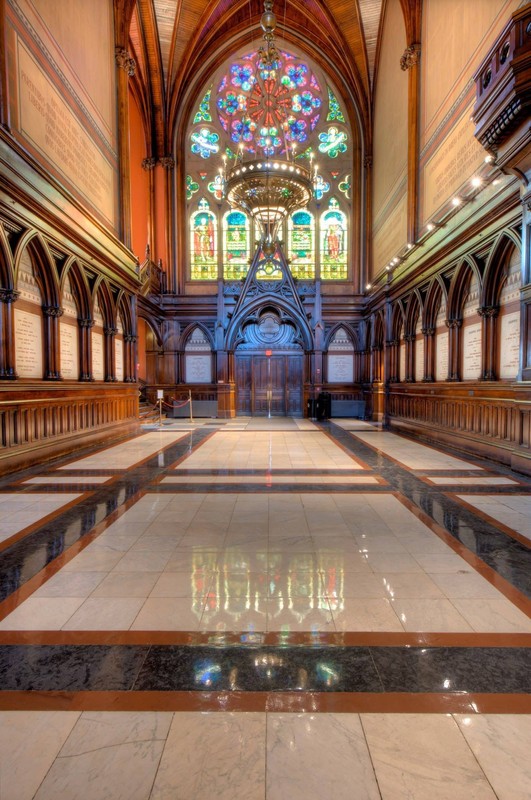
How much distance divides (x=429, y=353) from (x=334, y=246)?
1030cm

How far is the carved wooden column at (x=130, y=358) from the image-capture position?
521 inches

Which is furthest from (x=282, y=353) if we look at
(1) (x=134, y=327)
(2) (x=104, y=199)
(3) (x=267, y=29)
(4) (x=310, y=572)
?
(4) (x=310, y=572)

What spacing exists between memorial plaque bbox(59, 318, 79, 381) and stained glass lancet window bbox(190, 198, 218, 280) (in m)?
10.7

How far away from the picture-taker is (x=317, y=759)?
1584 millimetres

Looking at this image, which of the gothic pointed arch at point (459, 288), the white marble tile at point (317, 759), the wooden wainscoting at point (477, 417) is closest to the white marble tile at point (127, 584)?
the white marble tile at point (317, 759)

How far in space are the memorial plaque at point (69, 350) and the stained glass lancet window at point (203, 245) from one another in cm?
1070

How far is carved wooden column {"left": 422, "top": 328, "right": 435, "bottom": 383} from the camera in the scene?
37.0 feet

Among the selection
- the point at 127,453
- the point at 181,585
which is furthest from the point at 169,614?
the point at 127,453

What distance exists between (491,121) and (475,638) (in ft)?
22.8

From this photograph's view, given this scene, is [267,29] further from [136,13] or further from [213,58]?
[213,58]

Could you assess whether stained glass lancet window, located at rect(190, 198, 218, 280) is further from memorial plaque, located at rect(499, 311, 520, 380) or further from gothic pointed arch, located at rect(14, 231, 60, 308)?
memorial plaque, located at rect(499, 311, 520, 380)

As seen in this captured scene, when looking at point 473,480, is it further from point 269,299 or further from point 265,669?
point 269,299

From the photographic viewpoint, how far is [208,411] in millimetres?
19094

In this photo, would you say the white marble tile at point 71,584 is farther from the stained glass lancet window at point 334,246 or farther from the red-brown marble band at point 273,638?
the stained glass lancet window at point 334,246
